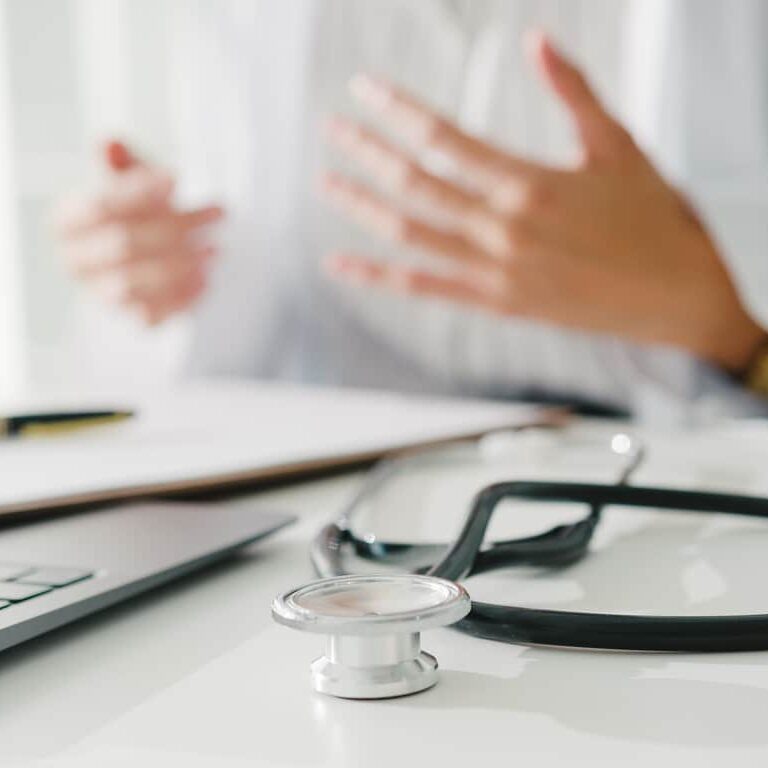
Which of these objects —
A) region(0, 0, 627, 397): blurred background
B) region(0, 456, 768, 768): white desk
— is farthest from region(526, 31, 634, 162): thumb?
region(0, 0, 627, 397): blurred background

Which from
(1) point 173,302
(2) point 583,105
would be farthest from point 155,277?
(2) point 583,105

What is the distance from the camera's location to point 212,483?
14.3 inches

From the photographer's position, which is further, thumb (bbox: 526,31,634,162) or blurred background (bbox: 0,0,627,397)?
blurred background (bbox: 0,0,627,397)

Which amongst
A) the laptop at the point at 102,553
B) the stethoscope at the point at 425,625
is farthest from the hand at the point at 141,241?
the stethoscope at the point at 425,625

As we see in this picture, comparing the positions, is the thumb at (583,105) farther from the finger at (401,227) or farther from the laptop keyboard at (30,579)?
the laptop keyboard at (30,579)

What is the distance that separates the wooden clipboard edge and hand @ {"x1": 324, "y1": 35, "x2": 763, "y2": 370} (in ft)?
0.60

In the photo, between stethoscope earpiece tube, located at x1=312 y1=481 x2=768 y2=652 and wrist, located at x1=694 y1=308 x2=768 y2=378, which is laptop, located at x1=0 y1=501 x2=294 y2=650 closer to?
stethoscope earpiece tube, located at x1=312 y1=481 x2=768 y2=652

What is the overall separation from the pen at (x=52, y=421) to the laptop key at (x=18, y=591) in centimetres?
25

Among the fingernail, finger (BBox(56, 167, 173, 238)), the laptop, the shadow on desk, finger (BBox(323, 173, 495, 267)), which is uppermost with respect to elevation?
the fingernail

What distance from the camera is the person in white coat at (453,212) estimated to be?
0.67 metres

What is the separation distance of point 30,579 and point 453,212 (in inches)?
20.1

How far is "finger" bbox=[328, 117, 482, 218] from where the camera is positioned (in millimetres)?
672

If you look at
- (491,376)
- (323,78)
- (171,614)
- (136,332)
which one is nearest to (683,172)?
(491,376)

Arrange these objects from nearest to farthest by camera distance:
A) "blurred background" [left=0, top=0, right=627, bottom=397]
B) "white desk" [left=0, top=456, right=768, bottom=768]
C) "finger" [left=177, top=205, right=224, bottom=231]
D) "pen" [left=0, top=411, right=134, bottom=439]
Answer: "white desk" [left=0, top=456, right=768, bottom=768] → "pen" [left=0, top=411, right=134, bottom=439] → "finger" [left=177, top=205, right=224, bottom=231] → "blurred background" [left=0, top=0, right=627, bottom=397]
